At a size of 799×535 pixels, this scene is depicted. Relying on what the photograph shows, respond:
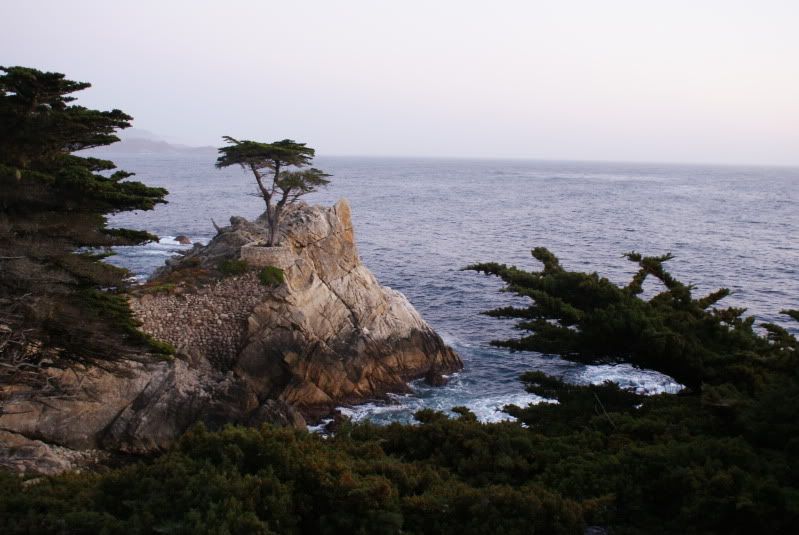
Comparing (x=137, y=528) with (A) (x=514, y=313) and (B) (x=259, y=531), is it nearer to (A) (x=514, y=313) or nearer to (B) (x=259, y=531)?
(B) (x=259, y=531)

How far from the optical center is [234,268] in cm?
2131

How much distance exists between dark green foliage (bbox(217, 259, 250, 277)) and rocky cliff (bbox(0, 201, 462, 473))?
20 centimetres

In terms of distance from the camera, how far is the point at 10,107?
12.3 meters

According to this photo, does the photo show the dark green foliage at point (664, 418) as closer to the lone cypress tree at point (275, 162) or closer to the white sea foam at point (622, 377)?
the white sea foam at point (622, 377)

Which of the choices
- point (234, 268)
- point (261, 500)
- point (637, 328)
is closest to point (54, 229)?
point (234, 268)

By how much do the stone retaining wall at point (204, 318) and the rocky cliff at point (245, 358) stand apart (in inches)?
1.3

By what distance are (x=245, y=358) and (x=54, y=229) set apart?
7624 mm

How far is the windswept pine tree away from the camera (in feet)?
38.8

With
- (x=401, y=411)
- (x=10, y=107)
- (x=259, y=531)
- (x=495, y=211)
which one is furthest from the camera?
(x=495, y=211)

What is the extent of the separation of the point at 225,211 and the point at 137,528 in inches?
2203

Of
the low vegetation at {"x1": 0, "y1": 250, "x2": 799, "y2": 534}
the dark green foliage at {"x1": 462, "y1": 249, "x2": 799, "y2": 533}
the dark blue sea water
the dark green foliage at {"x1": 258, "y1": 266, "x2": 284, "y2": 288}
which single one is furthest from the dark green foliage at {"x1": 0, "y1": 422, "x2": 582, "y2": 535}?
the dark green foliage at {"x1": 258, "y1": 266, "x2": 284, "y2": 288}

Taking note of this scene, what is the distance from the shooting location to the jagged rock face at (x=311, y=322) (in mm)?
19125

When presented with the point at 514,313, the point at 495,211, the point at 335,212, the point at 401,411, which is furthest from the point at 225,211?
the point at 514,313

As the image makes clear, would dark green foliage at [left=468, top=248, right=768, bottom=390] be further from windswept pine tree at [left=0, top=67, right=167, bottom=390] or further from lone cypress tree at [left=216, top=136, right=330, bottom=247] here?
lone cypress tree at [left=216, top=136, right=330, bottom=247]
